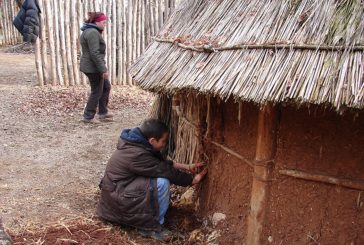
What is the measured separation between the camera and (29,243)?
386 centimetres

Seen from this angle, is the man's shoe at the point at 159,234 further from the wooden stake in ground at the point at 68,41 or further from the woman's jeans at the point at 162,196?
the wooden stake in ground at the point at 68,41

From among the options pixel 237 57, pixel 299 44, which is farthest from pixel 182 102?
pixel 299 44

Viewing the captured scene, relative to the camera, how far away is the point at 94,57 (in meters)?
7.04

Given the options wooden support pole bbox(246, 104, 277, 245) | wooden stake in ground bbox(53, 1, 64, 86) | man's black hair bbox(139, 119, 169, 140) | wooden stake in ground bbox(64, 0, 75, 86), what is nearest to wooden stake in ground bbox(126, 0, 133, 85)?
wooden stake in ground bbox(64, 0, 75, 86)

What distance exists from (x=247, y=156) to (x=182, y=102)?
1.18m

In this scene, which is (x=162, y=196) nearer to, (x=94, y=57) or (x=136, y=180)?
(x=136, y=180)

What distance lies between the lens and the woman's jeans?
4016mm

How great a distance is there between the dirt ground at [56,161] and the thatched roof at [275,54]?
4.74ft

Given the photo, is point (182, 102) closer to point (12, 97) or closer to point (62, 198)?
point (62, 198)

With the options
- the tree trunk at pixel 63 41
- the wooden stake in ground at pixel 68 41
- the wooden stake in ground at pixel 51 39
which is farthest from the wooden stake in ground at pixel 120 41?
the wooden stake in ground at pixel 51 39

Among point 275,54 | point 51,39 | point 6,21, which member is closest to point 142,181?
point 275,54

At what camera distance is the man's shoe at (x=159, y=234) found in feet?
13.3

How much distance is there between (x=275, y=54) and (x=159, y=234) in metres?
1.98

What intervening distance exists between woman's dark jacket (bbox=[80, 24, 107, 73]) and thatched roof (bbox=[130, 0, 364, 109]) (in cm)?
324
